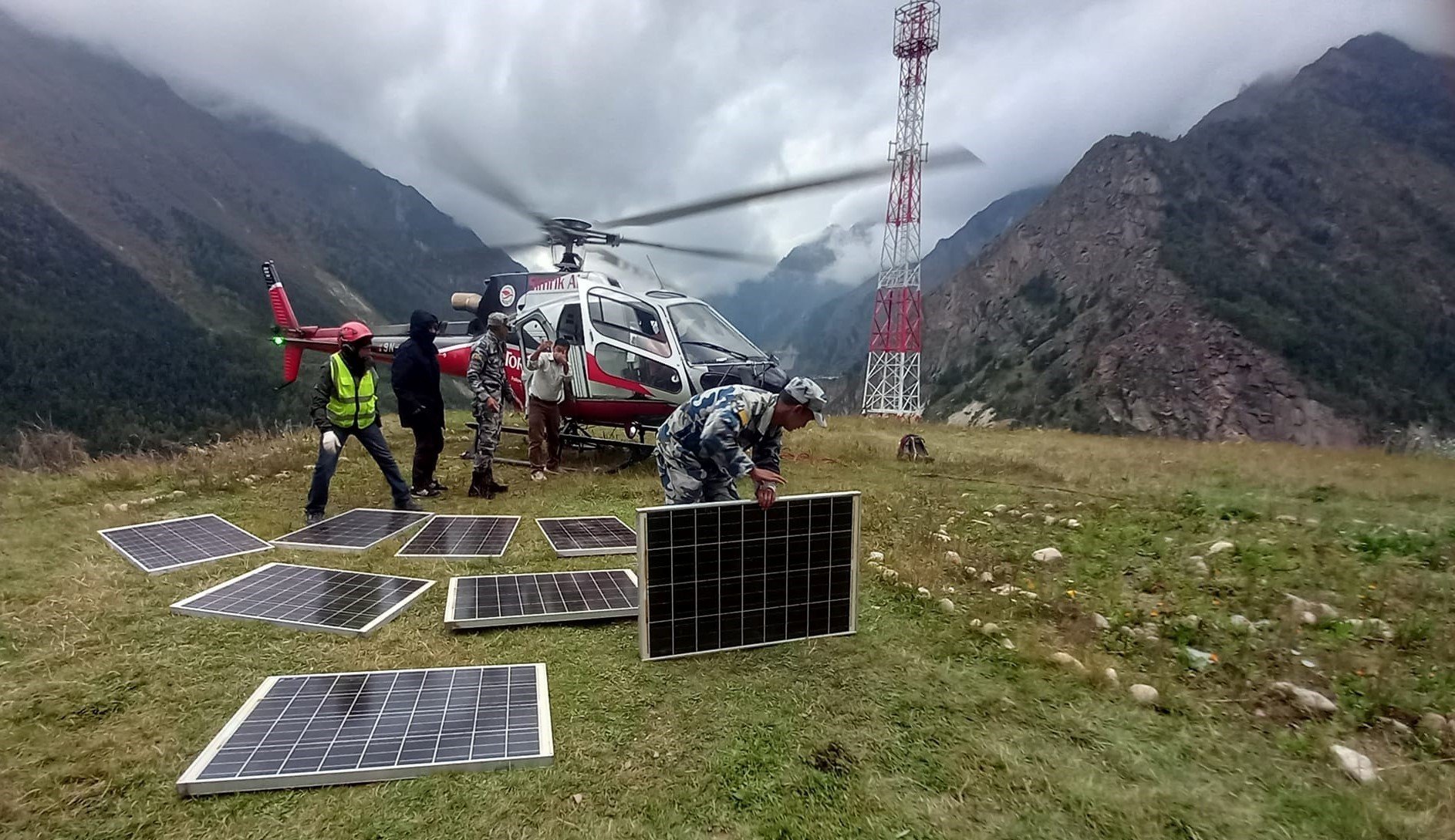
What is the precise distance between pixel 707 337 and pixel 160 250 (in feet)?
476

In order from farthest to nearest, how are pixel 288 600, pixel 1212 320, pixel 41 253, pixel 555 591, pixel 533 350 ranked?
pixel 41 253 < pixel 1212 320 < pixel 533 350 < pixel 555 591 < pixel 288 600

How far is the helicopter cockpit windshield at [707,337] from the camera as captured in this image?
10414 mm

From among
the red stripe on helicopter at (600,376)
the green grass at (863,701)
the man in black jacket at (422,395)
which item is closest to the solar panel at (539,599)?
the green grass at (863,701)

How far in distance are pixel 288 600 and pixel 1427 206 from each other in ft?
407

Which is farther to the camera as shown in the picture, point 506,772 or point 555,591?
point 555,591

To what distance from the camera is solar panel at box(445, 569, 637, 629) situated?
4664 mm

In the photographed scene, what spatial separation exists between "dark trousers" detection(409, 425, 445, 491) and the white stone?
23.6 feet

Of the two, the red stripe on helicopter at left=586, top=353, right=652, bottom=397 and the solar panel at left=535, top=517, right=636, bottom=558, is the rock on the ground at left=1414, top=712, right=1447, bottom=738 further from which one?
the red stripe on helicopter at left=586, top=353, right=652, bottom=397

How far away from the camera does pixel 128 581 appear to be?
5043 millimetres

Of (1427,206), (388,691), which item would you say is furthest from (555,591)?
(1427,206)

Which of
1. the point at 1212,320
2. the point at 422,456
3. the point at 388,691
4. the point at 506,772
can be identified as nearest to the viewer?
the point at 506,772

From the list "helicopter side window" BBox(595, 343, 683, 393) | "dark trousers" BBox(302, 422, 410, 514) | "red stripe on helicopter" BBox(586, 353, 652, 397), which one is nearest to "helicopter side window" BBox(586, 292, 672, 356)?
"helicopter side window" BBox(595, 343, 683, 393)

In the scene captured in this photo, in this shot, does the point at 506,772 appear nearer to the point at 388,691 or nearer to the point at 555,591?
the point at 388,691

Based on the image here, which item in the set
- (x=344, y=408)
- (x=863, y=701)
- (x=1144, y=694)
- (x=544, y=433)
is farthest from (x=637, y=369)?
(x=1144, y=694)
